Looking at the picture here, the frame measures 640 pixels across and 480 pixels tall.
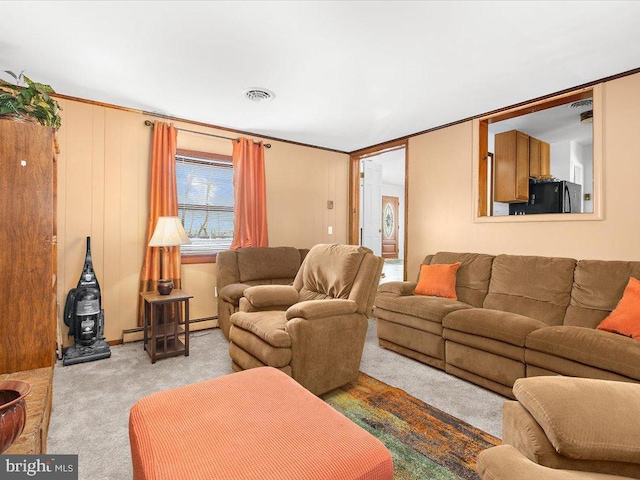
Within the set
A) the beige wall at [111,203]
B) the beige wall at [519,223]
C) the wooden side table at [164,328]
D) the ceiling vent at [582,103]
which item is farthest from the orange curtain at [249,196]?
the ceiling vent at [582,103]

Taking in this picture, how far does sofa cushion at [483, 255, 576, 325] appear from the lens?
2746 millimetres

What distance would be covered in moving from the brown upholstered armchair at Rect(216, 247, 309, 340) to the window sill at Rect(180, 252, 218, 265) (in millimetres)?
290

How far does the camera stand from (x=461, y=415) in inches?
83.3

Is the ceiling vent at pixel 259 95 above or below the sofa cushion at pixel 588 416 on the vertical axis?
above

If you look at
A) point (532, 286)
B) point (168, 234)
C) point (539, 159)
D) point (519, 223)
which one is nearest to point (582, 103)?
point (539, 159)

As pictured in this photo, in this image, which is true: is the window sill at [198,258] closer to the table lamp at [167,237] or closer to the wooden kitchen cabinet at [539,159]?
the table lamp at [167,237]

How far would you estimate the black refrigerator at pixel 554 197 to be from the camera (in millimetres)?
3555


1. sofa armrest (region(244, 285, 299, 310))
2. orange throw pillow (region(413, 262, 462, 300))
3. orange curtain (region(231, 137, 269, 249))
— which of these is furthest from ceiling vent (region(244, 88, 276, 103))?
orange throw pillow (region(413, 262, 462, 300))

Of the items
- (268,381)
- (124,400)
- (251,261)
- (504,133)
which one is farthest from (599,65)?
(124,400)

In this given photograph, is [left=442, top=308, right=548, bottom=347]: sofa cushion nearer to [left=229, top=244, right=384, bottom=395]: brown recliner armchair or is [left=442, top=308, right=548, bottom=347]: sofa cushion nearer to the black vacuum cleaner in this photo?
[left=229, top=244, right=384, bottom=395]: brown recliner armchair

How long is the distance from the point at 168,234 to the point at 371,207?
3567mm

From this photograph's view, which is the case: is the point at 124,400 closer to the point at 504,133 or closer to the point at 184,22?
the point at 184,22

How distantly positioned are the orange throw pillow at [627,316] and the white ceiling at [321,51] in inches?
67.4

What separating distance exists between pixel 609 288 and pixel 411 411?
177cm
